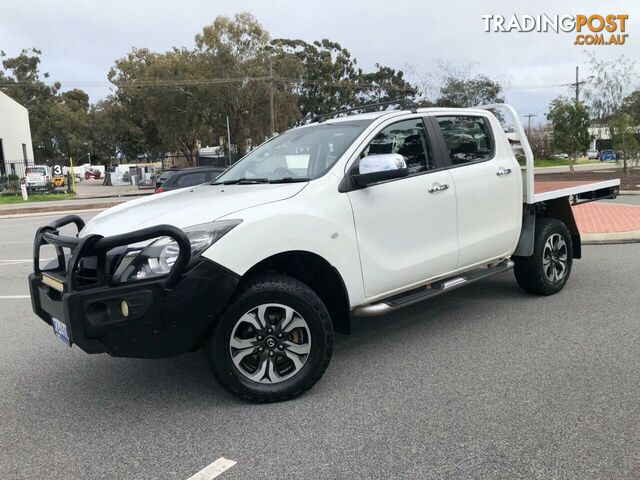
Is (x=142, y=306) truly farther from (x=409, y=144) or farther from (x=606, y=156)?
(x=606, y=156)

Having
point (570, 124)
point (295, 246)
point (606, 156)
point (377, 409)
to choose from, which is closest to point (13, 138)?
point (570, 124)

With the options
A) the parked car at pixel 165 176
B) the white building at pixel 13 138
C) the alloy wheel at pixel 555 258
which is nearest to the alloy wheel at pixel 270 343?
the alloy wheel at pixel 555 258

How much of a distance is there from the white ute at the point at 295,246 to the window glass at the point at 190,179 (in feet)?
31.1

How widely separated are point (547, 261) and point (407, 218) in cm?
231

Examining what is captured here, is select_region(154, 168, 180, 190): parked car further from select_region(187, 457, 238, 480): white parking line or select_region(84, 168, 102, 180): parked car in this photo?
select_region(84, 168, 102, 180): parked car

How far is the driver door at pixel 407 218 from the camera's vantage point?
4000 mm

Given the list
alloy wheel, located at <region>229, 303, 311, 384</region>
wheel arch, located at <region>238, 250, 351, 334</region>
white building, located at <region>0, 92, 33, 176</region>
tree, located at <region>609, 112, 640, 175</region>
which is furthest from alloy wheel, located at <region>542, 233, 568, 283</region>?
white building, located at <region>0, 92, 33, 176</region>

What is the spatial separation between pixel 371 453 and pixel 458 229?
7.50 ft

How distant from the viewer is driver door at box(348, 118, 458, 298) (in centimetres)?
400

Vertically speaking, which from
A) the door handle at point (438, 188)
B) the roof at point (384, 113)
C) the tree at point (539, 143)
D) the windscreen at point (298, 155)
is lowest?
the door handle at point (438, 188)

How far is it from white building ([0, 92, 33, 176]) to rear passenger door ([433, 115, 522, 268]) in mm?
39979

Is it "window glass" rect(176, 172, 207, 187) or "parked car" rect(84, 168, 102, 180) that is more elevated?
"parked car" rect(84, 168, 102, 180)

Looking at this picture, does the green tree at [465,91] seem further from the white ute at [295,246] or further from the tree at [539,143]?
the white ute at [295,246]

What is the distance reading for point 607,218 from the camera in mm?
10633
